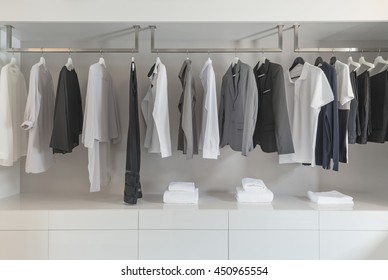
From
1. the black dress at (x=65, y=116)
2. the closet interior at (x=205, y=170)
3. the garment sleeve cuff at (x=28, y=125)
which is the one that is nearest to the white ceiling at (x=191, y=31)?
the closet interior at (x=205, y=170)

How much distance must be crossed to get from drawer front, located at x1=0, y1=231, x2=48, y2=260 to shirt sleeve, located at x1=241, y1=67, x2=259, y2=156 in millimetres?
1590

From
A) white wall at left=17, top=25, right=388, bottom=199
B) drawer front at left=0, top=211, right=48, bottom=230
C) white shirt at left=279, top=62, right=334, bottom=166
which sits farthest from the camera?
white wall at left=17, top=25, right=388, bottom=199

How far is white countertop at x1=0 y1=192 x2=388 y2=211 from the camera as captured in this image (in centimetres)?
212

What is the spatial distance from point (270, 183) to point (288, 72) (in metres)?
1.02

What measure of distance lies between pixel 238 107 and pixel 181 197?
823mm

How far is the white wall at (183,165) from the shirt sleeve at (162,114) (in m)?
0.46

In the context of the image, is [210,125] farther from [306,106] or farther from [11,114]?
[11,114]

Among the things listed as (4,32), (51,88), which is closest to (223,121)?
(51,88)

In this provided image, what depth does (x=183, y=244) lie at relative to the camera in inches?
80.4

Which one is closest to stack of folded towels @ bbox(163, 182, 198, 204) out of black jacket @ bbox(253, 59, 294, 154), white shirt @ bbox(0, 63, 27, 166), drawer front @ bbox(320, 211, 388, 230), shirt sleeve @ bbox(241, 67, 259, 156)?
shirt sleeve @ bbox(241, 67, 259, 156)

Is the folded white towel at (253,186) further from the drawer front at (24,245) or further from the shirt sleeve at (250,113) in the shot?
the drawer front at (24,245)

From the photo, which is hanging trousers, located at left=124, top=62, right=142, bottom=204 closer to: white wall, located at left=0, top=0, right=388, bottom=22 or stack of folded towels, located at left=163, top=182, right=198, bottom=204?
stack of folded towels, located at left=163, top=182, right=198, bottom=204

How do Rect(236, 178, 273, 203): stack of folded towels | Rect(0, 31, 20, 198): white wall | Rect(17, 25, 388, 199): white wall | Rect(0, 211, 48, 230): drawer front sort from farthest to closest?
1. Rect(17, 25, 388, 199): white wall
2. Rect(0, 31, 20, 198): white wall
3. Rect(236, 178, 273, 203): stack of folded towels
4. Rect(0, 211, 48, 230): drawer front

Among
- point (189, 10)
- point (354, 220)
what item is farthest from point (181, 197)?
point (189, 10)
